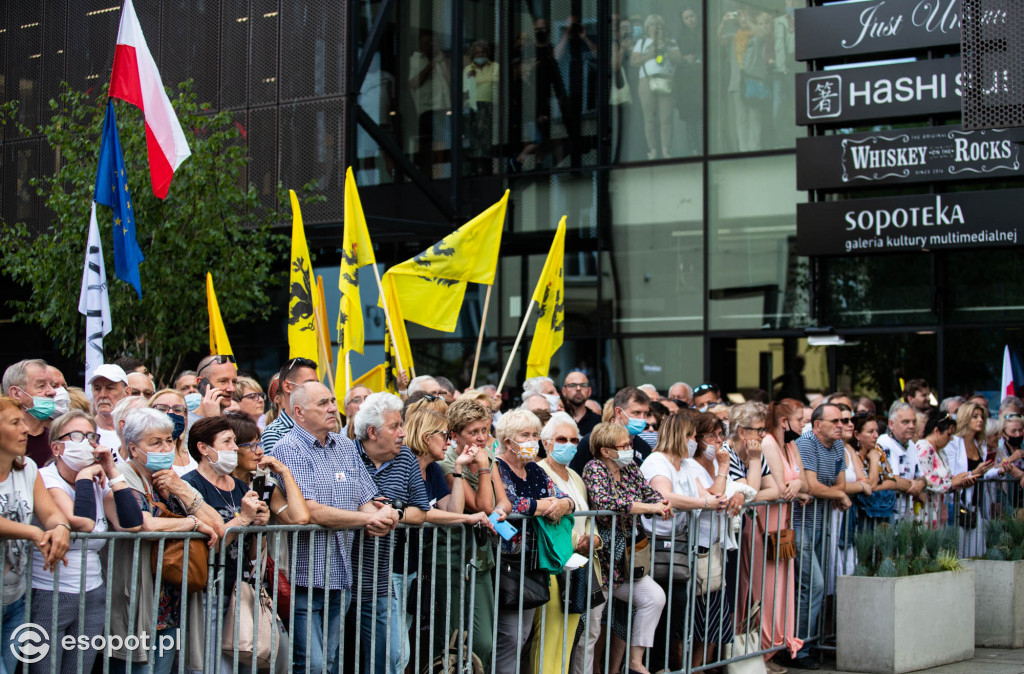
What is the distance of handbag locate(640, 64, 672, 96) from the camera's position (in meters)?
18.4

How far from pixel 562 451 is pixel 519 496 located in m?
0.52

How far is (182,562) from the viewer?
541 centimetres

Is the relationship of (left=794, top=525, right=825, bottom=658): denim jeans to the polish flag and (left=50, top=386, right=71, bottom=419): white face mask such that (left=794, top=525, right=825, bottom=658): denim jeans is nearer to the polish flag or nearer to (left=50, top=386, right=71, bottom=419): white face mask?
(left=50, top=386, right=71, bottom=419): white face mask

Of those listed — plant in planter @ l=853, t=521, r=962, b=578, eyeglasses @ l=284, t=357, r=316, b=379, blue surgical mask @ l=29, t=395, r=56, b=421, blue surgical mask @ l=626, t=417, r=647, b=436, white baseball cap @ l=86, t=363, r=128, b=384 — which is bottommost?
plant in planter @ l=853, t=521, r=962, b=578

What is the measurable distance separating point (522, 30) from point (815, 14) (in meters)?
4.58

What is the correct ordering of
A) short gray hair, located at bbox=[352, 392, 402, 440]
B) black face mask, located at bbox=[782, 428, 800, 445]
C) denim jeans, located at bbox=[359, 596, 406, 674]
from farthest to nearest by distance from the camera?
1. black face mask, located at bbox=[782, 428, 800, 445]
2. short gray hair, located at bbox=[352, 392, 402, 440]
3. denim jeans, located at bbox=[359, 596, 406, 674]

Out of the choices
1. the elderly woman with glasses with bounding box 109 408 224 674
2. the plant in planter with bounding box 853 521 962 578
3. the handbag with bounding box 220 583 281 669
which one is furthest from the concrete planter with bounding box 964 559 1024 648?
the elderly woman with glasses with bounding box 109 408 224 674

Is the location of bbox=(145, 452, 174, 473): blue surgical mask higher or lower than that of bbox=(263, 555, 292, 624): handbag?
higher

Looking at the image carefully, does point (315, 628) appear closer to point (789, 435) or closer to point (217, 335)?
point (789, 435)

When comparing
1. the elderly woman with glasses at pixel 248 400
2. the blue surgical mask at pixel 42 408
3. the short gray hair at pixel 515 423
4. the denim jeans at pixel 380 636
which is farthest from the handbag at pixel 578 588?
the blue surgical mask at pixel 42 408

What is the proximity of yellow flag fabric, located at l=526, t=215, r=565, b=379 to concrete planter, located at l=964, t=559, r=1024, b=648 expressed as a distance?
4480 mm

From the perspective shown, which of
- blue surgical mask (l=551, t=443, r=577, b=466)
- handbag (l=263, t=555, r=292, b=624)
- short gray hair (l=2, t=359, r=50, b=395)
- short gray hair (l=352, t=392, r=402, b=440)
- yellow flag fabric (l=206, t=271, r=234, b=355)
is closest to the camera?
handbag (l=263, t=555, r=292, b=624)

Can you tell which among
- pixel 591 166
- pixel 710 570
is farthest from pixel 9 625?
pixel 591 166

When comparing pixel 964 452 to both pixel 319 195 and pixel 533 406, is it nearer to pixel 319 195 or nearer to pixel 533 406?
pixel 533 406
